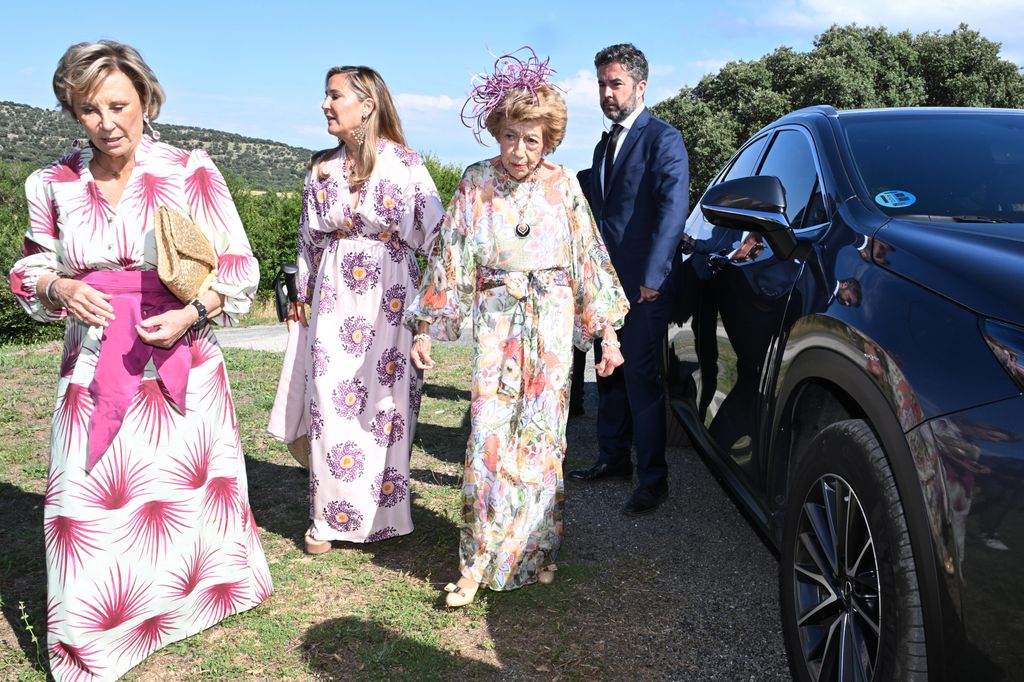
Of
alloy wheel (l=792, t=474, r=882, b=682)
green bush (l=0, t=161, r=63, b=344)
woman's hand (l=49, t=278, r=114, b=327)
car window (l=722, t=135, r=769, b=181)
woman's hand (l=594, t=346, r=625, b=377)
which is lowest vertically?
green bush (l=0, t=161, r=63, b=344)

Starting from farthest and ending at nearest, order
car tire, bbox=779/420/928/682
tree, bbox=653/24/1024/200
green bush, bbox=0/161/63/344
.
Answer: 1. tree, bbox=653/24/1024/200
2. green bush, bbox=0/161/63/344
3. car tire, bbox=779/420/928/682

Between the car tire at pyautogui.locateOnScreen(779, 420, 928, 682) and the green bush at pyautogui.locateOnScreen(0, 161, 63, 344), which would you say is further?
the green bush at pyautogui.locateOnScreen(0, 161, 63, 344)

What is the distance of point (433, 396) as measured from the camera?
23.5ft

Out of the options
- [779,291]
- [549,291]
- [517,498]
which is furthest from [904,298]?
[517,498]

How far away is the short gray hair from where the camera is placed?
457cm

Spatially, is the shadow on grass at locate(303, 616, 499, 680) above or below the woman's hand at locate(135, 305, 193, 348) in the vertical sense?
below

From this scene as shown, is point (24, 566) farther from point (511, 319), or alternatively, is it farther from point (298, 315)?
point (511, 319)

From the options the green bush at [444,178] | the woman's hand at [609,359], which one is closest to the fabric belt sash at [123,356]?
the woman's hand at [609,359]

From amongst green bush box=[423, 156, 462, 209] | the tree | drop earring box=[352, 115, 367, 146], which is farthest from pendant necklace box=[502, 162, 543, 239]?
the tree

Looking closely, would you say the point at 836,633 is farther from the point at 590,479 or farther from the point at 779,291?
the point at 590,479

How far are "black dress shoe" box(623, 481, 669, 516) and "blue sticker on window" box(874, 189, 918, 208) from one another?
2.22m

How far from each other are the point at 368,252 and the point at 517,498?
129cm

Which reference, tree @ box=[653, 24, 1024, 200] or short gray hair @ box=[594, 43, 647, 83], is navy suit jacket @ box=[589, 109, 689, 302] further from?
tree @ box=[653, 24, 1024, 200]

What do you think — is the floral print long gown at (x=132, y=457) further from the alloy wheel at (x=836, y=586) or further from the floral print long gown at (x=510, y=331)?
the alloy wheel at (x=836, y=586)
